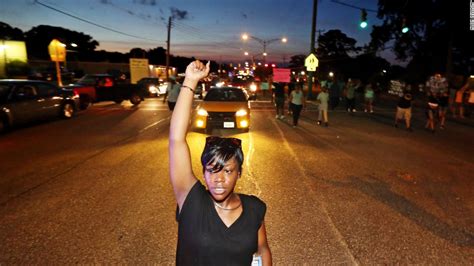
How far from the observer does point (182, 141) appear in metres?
1.96

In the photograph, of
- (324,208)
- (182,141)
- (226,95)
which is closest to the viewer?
(182,141)

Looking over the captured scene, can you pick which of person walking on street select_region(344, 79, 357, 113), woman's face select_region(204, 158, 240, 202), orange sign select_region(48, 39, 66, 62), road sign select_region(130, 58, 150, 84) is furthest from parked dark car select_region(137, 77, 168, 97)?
woman's face select_region(204, 158, 240, 202)

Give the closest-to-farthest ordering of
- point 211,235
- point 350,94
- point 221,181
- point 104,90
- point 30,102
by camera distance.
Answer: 1. point 211,235
2. point 221,181
3. point 30,102
4. point 350,94
5. point 104,90

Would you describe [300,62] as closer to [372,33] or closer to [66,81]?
[372,33]

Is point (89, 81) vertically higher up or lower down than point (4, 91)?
higher up

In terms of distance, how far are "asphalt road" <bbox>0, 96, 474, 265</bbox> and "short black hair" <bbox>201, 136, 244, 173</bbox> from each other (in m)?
2.28

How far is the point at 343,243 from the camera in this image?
13.4ft

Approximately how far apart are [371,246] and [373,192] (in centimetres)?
208

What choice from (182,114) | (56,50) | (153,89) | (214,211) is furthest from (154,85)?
(214,211)

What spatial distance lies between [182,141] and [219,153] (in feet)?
0.86

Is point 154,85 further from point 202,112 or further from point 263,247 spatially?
point 263,247

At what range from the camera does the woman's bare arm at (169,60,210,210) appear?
1.86 meters

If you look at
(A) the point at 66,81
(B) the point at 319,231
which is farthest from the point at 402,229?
(A) the point at 66,81

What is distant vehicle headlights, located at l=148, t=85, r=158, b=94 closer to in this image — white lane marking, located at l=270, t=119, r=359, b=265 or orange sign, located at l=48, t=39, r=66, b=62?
orange sign, located at l=48, t=39, r=66, b=62
